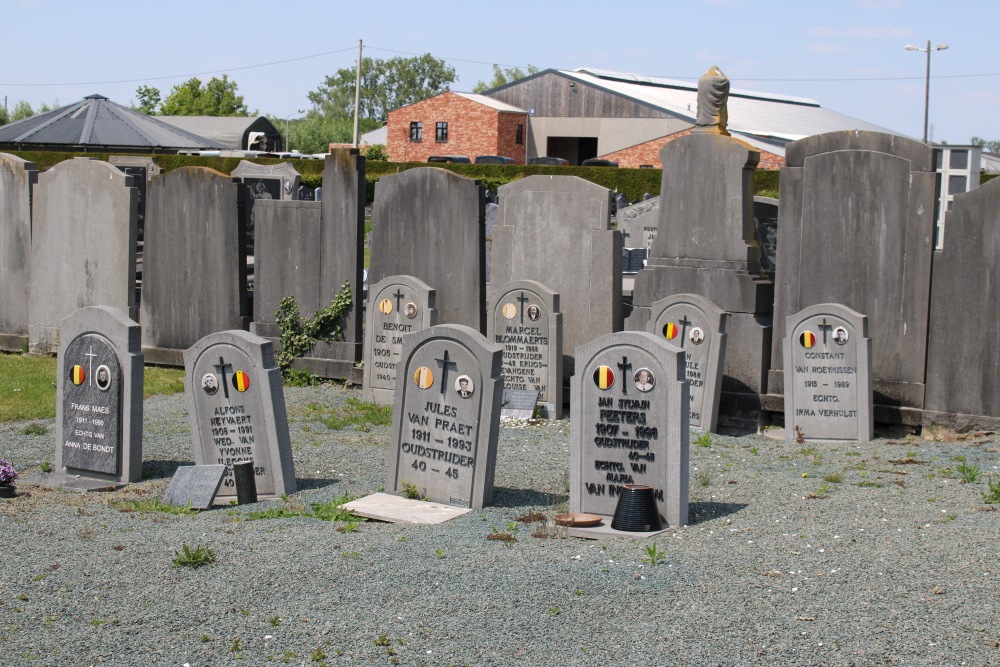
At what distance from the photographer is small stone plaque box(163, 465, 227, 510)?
260 inches

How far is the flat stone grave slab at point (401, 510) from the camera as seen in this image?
6164 millimetres

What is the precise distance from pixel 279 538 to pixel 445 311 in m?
5.21

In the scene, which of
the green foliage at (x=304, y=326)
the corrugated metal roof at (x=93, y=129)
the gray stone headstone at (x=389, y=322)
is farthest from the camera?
the corrugated metal roof at (x=93, y=129)

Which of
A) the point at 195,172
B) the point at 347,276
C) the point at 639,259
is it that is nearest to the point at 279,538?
the point at 347,276

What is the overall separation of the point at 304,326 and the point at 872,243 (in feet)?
18.2

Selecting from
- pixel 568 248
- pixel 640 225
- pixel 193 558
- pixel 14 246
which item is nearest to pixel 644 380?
pixel 193 558

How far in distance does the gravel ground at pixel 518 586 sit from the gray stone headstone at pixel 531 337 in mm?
3109

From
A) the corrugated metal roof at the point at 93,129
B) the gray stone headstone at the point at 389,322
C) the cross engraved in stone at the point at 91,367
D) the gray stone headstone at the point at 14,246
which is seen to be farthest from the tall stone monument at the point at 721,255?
the corrugated metal roof at the point at 93,129

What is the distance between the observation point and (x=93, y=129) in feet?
88.6

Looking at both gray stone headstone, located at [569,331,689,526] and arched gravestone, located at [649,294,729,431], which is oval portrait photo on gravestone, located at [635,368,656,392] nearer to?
gray stone headstone, located at [569,331,689,526]

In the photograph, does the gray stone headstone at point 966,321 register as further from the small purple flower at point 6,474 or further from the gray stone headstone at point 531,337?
the small purple flower at point 6,474

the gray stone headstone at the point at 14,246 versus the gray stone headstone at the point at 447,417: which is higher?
the gray stone headstone at the point at 14,246

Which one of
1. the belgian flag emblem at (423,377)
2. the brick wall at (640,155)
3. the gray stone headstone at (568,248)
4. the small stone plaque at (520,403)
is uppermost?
the brick wall at (640,155)

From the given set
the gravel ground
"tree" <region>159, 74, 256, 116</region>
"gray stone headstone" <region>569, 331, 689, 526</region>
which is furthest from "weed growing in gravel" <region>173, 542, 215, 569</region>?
"tree" <region>159, 74, 256, 116</region>
